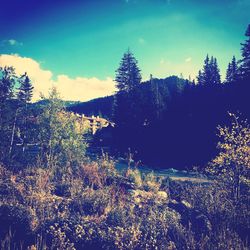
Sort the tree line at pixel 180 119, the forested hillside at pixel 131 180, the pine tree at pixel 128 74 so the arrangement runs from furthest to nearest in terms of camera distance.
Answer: the pine tree at pixel 128 74 < the tree line at pixel 180 119 < the forested hillside at pixel 131 180

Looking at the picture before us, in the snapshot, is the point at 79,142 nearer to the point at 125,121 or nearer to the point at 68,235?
the point at 68,235

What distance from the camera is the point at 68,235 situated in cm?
800

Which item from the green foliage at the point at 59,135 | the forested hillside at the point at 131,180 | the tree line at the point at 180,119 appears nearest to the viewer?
the forested hillside at the point at 131,180

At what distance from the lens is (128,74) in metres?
43.6

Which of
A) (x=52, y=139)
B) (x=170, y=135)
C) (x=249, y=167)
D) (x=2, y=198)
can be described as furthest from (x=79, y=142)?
(x=170, y=135)

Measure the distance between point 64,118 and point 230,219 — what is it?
11.2 m

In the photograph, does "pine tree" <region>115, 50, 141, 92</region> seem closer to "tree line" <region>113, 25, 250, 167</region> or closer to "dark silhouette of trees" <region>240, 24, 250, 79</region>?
"tree line" <region>113, 25, 250, 167</region>

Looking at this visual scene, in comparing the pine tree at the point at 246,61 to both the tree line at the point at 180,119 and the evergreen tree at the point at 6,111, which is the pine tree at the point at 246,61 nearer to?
the tree line at the point at 180,119

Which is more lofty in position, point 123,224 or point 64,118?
point 64,118

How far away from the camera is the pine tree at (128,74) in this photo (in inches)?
1689

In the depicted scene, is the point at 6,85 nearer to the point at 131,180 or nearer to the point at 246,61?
the point at 131,180

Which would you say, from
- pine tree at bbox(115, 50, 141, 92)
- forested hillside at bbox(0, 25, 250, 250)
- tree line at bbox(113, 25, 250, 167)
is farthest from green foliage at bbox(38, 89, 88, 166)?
A: pine tree at bbox(115, 50, 141, 92)

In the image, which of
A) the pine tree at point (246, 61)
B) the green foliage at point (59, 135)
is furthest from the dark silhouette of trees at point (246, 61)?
the green foliage at point (59, 135)

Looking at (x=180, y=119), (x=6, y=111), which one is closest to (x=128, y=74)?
(x=180, y=119)
